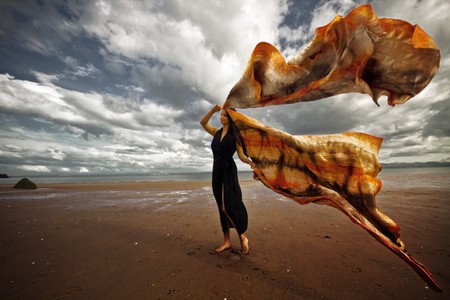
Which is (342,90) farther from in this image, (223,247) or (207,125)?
(223,247)

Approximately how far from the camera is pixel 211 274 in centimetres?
265

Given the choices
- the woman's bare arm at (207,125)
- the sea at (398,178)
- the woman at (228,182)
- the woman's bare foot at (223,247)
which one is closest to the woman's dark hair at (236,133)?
the woman at (228,182)

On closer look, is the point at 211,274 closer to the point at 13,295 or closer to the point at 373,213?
the point at 373,213

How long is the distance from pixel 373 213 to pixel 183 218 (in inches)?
197

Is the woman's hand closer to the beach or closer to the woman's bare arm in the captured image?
the woman's bare arm

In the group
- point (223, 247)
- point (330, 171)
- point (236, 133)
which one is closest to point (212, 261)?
point (223, 247)

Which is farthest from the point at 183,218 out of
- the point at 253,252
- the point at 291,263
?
the point at 291,263

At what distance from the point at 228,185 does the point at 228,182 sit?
0.05 meters

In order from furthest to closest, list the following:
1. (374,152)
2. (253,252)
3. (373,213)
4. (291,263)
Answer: (253,252)
(291,263)
(374,152)
(373,213)

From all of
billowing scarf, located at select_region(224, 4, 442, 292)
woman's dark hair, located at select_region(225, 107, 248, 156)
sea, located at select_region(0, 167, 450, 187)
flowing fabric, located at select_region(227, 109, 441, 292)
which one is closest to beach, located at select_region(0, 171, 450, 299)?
flowing fabric, located at select_region(227, 109, 441, 292)

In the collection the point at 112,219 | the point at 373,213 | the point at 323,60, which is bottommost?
the point at 112,219

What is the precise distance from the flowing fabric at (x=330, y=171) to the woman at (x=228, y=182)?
0.99 ft

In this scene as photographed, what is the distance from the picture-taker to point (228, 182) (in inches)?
132

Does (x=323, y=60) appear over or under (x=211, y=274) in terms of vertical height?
over
